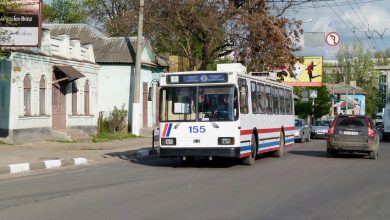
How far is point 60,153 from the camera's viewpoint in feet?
75.1

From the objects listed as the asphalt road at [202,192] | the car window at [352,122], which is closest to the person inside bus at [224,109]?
the asphalt road at [202,192]

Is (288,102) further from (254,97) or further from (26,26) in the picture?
(26,26)

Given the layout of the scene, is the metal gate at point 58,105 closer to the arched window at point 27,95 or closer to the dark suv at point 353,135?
the arched window at point 27,95

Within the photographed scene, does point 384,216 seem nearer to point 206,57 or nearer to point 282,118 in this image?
point 282,118

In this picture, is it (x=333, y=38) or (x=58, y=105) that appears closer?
(x=58, y=105)

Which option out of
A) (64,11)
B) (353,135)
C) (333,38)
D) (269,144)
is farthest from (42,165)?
(64,11)

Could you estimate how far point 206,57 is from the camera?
40.1m

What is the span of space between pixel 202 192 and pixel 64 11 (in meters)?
57.4

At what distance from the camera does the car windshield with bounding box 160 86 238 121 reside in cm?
1770

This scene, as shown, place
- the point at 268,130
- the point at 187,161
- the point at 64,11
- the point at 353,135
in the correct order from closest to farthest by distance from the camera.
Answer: the point at 187,161 → the point at 268,130 → the point at 353,135 → the point at 64,11

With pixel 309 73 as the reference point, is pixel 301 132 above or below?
below

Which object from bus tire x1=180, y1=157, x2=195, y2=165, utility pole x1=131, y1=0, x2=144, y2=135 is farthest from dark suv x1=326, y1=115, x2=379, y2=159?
utility pole x1=131, y1=0, x2=144, y2=135

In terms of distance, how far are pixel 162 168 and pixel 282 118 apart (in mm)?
7088

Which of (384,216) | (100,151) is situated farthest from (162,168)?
(384,216)
